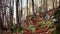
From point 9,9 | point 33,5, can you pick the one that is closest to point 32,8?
point 33,5

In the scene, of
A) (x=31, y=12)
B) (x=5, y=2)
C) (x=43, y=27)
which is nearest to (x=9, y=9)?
(x=5, y=2)

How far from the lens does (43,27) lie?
6.77 m

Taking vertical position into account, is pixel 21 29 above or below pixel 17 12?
below

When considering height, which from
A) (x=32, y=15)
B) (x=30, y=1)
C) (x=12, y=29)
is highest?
(x=30, y=1)

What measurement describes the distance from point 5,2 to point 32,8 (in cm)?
89

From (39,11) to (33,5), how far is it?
28 centimetres

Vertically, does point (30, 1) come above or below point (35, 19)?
above

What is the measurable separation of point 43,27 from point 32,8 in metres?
0.75

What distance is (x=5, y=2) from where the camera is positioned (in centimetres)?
715

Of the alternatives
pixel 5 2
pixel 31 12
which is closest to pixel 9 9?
pixel 5 2

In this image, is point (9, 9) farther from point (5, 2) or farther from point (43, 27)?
point (43, 27)

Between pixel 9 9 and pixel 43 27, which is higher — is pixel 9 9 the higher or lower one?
the higher one

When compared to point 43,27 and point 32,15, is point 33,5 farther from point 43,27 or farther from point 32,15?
point 43,27

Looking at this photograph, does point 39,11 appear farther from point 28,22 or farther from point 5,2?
point 5,2
